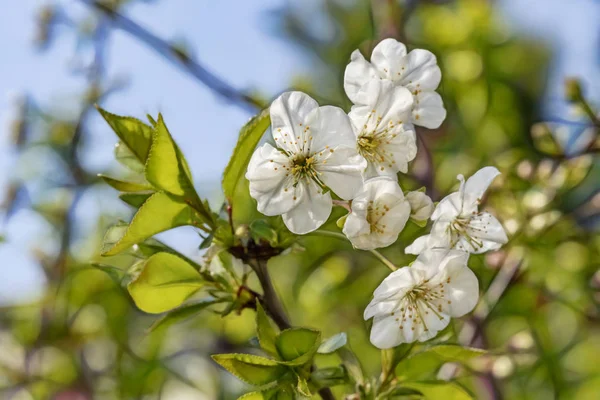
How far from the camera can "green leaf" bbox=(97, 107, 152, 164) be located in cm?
76

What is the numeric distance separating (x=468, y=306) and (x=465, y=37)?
115 centimetres

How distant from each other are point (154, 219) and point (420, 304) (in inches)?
13.8

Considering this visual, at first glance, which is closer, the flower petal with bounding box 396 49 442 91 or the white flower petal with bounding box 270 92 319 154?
the white flower petal with bounding box 270 92 319 154

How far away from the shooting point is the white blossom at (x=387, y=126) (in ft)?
2.46

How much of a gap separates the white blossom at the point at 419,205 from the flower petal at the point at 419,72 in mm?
178

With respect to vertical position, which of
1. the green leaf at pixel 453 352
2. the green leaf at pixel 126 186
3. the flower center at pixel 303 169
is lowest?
the green leaf at pixel 453 352

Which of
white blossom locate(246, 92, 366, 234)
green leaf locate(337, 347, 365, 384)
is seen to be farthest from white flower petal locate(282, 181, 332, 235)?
green leaf locate(337, 347, 365, 384)

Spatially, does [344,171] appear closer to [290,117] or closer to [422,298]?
[290,117]

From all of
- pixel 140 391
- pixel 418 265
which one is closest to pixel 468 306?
pixel 418 265

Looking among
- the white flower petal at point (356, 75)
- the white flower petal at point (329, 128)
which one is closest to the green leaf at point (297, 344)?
the white flower petal at point (329, 128)

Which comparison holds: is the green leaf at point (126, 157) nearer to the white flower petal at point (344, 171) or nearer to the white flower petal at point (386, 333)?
the white flower petal at point (344, 171)

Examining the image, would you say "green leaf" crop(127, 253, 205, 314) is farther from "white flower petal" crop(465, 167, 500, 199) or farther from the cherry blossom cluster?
"white flower petal" crop(465, 167, 500, 199)

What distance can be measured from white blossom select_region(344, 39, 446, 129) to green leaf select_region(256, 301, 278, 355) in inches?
13.3

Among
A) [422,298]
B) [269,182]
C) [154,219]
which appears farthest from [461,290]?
[154,219]
